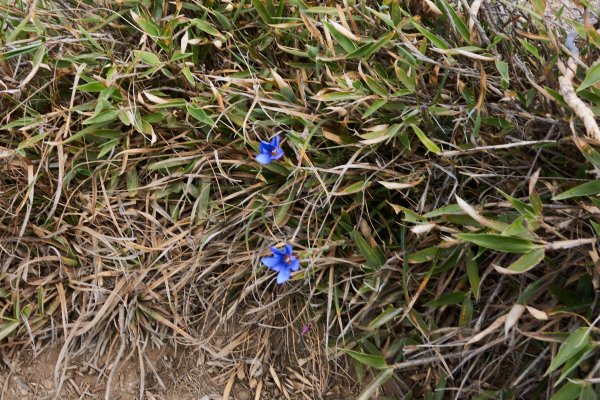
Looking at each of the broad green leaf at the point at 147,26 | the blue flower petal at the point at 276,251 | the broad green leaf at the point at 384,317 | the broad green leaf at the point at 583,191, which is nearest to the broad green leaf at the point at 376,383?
the broad green leaf at the point at 384,317

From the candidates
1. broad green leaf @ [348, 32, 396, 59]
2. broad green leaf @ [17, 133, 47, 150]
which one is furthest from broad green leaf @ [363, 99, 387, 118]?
broad green leaf @ [17, 133, 47, 150]

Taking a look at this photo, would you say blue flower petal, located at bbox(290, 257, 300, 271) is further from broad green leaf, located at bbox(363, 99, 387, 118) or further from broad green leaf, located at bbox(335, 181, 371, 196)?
broad green leaf, located at bbox(363, 99, 387, 118)

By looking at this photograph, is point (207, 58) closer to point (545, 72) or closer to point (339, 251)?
point (339, 251)

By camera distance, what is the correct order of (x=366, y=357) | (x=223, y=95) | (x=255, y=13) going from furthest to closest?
(x=255, y=13)
(x=223, y=95)
(x=366, y=357)

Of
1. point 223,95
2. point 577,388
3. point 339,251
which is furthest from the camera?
point 223,95

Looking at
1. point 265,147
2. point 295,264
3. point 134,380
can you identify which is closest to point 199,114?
point 265,147

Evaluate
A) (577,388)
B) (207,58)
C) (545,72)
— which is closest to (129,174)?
(207,58)

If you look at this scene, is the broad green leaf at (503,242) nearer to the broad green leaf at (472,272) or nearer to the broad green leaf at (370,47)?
the broad green leaf at (472,272)

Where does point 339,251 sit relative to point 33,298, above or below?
above

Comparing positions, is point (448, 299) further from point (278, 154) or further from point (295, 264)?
point (278, 154)
